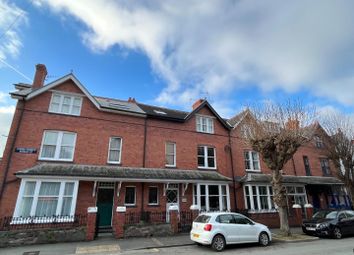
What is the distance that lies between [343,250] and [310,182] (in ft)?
39.6

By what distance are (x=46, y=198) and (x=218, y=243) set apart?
1017cm

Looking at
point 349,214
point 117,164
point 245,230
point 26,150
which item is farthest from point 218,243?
point 26,150

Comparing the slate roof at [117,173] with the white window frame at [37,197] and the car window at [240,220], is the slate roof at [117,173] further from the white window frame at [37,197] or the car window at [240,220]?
the car window at [240,220]

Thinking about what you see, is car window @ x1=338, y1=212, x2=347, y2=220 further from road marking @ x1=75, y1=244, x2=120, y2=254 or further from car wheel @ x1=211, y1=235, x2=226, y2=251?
road marking @ x1=75, y1=244, x2=120, y2=254

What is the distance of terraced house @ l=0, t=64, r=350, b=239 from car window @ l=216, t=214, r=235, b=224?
4.19 meters

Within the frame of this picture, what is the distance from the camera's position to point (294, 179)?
2047 cm

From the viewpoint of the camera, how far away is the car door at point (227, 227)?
1011 centimetres

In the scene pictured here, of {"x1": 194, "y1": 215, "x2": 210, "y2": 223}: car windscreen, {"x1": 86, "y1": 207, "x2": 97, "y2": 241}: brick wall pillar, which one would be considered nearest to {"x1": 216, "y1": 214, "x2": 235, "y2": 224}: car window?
{"x1": 194, "y1": 215, "x2": 210, "y2": 223}: car windscreen

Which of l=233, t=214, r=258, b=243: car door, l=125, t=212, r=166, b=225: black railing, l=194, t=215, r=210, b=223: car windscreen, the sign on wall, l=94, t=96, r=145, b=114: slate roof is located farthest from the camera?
l=94, t=96, r=145, b=114: slate roof

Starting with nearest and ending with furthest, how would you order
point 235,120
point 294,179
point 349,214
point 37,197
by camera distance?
point 37,197, point 349,214, point 294,179, point 235,120

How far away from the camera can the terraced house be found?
42.9 ft

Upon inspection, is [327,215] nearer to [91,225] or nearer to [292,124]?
[292,124]

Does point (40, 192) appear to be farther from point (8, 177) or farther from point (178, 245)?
point (178, 245)

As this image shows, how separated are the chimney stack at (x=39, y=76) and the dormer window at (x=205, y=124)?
13261 millimetres
